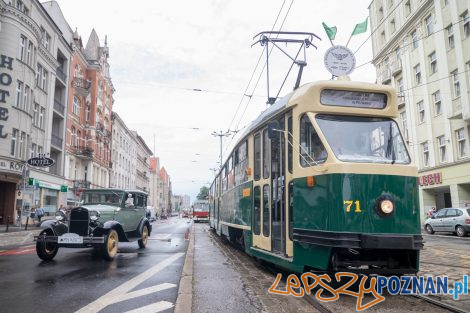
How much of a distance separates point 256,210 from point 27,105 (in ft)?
84.1

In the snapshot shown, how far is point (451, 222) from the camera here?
20.4m

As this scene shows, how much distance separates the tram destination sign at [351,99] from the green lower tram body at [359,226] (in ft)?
4.68

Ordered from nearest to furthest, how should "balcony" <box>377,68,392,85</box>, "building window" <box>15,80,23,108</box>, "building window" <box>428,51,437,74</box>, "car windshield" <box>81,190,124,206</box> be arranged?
"car windshield" <box>81,190,124,206</box> → "building window" <box>15,80,23,108</box> → "building window" <box>428,51,437,74</box> → "balcony" <box>377,68,392,85</box>

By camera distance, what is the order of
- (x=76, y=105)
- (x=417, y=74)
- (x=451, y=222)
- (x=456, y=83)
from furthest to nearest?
1. (x=76, y=105)
2. (x=417, y=74)
3. (x=456, y=83)
4. (x=451, y=222)

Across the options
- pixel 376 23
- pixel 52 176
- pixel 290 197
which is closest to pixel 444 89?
pixel 376 23

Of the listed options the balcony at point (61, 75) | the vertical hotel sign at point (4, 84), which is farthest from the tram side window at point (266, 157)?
the balcony at point (61, 75)

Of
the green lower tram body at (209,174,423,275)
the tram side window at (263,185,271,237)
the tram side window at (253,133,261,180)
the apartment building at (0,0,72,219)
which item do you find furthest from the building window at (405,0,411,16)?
the green lower tram body at (209,174,423,275)

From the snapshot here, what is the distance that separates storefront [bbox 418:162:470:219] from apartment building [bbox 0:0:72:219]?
2568 cm

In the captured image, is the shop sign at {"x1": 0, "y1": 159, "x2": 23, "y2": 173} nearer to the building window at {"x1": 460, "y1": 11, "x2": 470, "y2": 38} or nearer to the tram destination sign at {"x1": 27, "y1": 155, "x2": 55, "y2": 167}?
the tram destination sign at {"x1": 27, "y1": 155, "x2": 55, "y2": 167}

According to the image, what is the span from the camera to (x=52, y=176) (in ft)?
111

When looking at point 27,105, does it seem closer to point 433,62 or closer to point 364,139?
point 364,139

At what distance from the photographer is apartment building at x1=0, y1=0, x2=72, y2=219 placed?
1033 inches

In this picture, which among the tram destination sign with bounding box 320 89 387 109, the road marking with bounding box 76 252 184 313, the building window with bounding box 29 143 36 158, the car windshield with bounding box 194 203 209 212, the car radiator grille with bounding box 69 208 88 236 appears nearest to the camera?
the road marking with bounding box 76 252 184 313

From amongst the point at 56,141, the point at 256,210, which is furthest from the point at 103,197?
the point at 56,141
